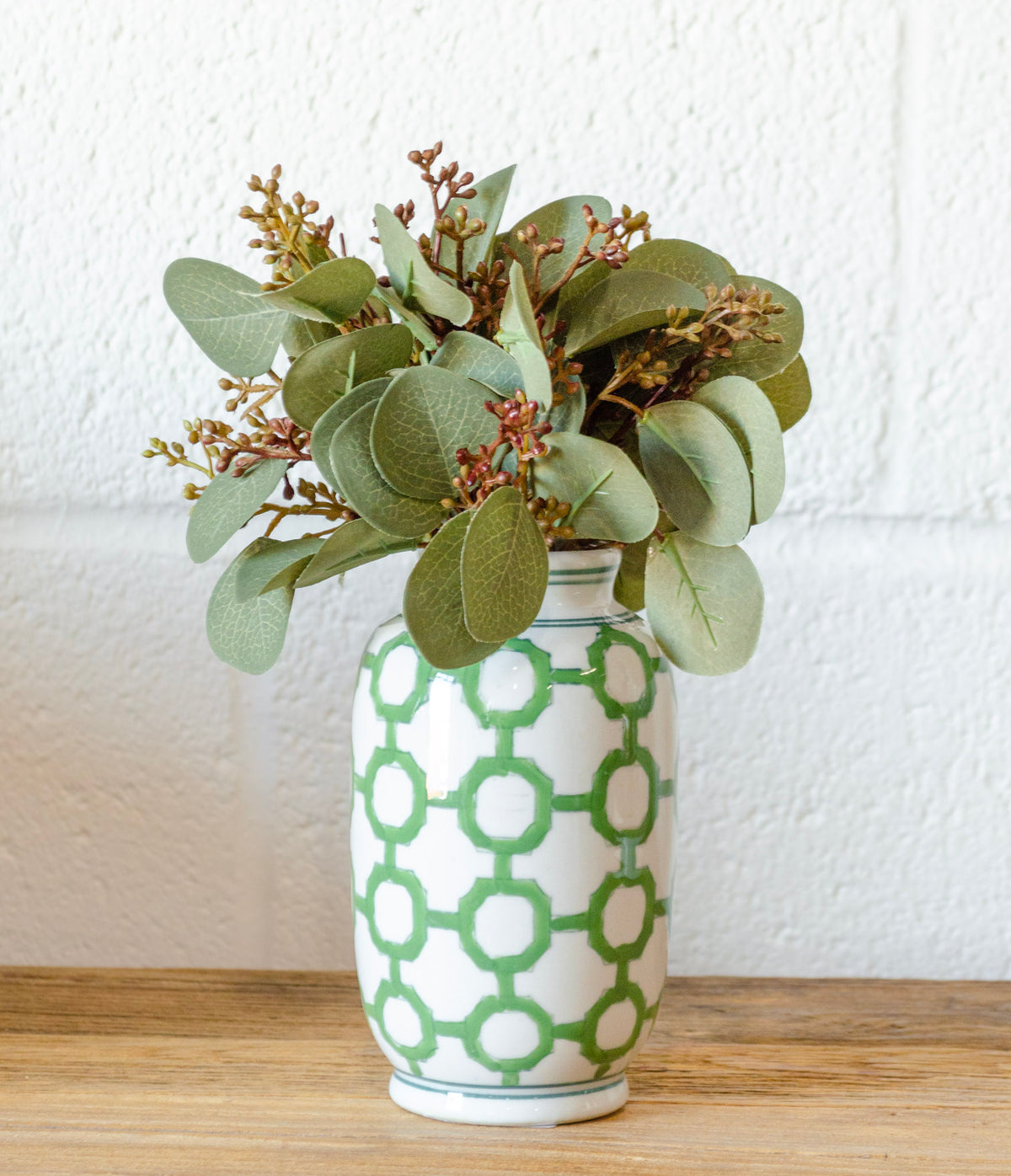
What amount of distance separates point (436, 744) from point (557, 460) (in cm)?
14

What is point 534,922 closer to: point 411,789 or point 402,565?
point 411,789

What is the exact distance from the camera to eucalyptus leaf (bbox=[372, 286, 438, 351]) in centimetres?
56

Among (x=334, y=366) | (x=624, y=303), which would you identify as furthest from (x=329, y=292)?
(x=624, y=303)

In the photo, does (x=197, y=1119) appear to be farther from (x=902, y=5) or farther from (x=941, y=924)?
(x=902, y=5)

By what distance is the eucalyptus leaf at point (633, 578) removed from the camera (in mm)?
643

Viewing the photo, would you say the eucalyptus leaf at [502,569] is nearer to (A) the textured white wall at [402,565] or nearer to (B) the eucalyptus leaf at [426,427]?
(B) the eucalyptus leaf at [426,427]

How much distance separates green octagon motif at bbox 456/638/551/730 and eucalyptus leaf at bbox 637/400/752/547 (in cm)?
9

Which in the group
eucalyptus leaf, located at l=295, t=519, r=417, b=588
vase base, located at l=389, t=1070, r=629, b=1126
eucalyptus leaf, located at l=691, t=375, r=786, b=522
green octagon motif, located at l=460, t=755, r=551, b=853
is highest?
eucalyptus leaf, located at l=691, t=375, r=786, b=522

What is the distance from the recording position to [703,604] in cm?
57

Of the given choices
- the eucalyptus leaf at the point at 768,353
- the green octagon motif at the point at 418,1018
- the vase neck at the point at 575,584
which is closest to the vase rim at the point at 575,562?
the vase neck at the point at 575,584

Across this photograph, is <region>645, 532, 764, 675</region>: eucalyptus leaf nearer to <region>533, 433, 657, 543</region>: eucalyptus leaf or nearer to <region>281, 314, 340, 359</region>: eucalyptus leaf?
<region>533, 433, 657, 543</region>: eucalyptus leaf

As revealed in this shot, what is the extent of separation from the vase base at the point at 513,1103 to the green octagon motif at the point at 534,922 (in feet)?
0.21

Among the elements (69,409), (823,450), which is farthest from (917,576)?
(69,409)

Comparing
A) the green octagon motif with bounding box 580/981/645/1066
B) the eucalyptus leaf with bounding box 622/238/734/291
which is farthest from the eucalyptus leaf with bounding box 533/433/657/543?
the green octagon motif with bounding box 580/981/645/1066
